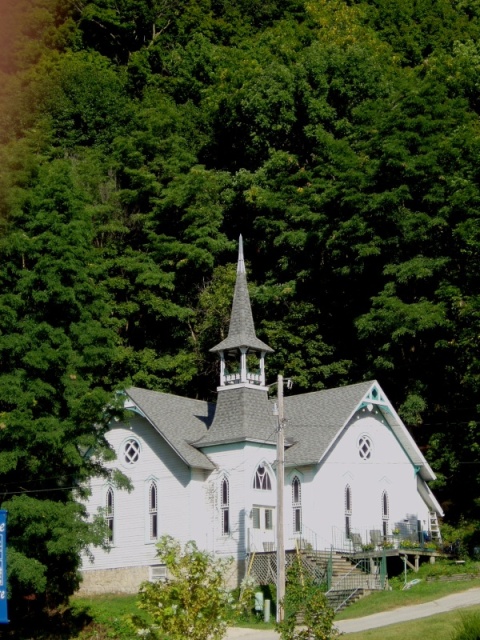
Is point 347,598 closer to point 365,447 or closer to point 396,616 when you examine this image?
point 396,616

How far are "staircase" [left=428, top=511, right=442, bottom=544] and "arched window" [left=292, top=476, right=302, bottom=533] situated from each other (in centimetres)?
614

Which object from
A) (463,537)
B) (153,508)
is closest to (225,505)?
(153,508)

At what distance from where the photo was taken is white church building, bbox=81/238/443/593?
1464 inches

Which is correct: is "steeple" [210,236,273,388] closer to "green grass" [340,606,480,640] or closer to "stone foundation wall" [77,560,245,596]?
"stone foundation wall" [77,560,245,596]

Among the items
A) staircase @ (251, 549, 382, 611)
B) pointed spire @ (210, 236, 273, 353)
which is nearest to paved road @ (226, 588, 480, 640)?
staircase @ (251, 549, 382, 611)

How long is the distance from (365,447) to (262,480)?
4291 millimetres

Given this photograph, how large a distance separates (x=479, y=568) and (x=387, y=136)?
2310 centimetres

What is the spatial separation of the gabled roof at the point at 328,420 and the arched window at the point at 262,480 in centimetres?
97

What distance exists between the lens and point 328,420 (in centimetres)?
3897

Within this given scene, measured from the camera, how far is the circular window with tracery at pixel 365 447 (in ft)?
130

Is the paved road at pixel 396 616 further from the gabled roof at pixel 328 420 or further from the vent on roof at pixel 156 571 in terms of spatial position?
the gabled roof at pixel 328 420

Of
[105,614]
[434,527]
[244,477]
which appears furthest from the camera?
[434,527]

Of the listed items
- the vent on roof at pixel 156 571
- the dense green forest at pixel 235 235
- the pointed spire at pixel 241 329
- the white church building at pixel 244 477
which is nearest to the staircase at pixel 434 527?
the white church building at pixel 244 477

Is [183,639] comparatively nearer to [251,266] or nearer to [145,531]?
[145,531]
